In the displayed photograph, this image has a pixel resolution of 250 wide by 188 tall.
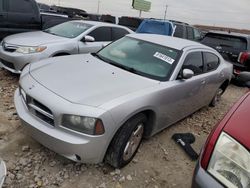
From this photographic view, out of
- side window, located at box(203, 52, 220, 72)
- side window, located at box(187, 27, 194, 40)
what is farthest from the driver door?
side window, located at box(187, 27, 194, 40)

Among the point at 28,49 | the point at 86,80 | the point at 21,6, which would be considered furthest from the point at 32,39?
the point at 86,80

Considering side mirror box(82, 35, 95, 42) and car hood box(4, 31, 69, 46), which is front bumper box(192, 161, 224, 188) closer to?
car hood box(4, 31, 69, 46)

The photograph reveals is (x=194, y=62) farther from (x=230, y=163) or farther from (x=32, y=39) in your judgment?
(x=32, y=39)

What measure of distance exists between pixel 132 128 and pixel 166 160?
3.07 ft

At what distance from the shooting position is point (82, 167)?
10.3 feet

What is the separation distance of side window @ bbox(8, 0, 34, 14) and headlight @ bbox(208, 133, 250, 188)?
273 inches

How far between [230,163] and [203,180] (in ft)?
0.73

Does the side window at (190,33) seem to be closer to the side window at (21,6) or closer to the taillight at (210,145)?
the side window at (21,6)

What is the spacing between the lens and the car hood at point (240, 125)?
1834 mm

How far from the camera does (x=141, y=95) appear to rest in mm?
3051

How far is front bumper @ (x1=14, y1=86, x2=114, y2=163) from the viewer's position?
2652 mm

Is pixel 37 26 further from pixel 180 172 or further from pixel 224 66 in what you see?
pixel 180 172

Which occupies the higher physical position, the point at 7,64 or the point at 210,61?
the point at 210,61

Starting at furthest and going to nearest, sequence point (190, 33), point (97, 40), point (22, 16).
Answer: point (190, 33), point (22, 16), point (97, 40)
